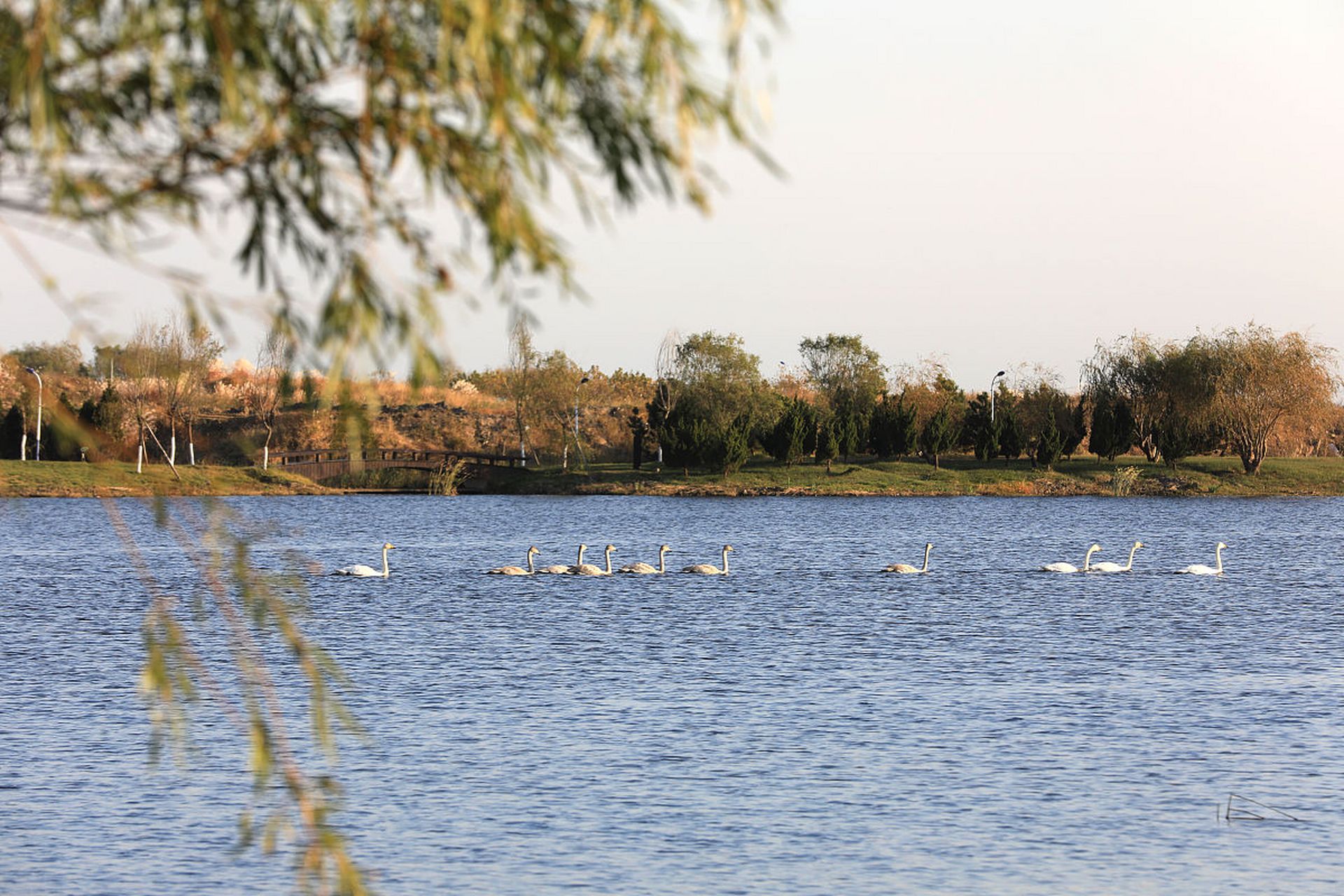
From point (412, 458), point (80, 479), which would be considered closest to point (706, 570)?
point (80, 479)

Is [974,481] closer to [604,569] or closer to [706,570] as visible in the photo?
[706,570]

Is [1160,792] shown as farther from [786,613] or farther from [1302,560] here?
[1302,560]

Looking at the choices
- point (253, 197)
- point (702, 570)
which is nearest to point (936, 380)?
point (702, 570)

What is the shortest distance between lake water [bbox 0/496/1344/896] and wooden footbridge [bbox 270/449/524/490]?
53.0 m

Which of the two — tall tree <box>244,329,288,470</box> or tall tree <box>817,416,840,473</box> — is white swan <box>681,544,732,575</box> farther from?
tall tree <box>817,416,840,473</box>

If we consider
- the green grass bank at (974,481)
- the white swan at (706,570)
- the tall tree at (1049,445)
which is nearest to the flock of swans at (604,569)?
the white swan at (706,570)

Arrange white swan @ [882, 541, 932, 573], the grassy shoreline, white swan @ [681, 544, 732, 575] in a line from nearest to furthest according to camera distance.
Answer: white swan @ [681, 544, 732, 575] → white swan @ [882, 541, 932, 573] → the grassy shoreline

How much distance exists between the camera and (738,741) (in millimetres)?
19453

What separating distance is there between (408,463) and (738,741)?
8251 centimetres

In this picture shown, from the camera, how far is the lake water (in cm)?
1428

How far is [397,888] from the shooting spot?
13508 mm

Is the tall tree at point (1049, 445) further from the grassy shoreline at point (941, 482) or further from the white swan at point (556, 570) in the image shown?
the white swan at point (556, 570)

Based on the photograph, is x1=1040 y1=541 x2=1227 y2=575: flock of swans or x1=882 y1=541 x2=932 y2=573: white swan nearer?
x1=1040 y1=541 x2=1227 y2=575: flock of swans

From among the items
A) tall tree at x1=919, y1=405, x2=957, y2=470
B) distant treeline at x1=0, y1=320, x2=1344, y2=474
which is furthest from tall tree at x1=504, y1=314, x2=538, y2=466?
tall tree at x1=919, y1=405, x2=957, y2=470
